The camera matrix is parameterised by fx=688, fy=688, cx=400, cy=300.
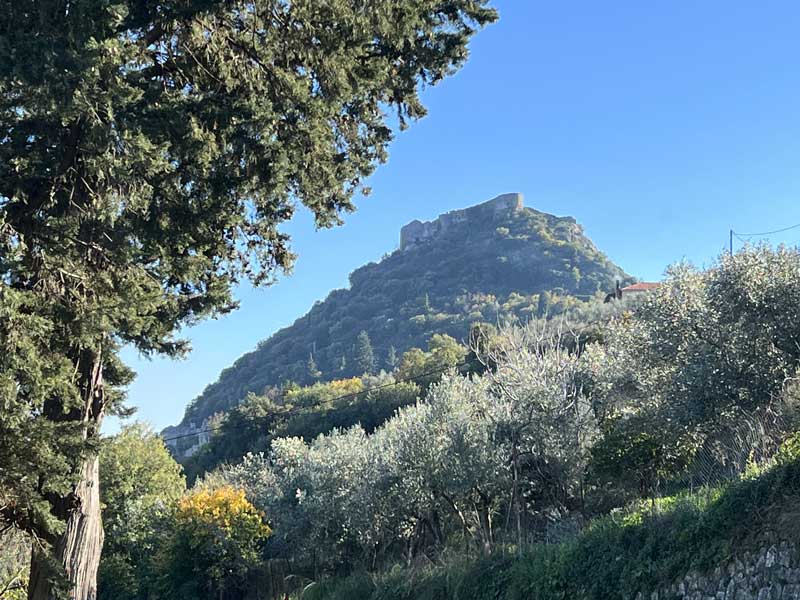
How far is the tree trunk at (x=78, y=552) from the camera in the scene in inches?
348

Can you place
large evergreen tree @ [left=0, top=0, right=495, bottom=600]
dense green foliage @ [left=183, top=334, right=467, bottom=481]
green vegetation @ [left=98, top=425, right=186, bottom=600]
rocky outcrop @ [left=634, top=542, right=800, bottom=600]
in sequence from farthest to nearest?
dense green foliage @ [left=183, top=334, right=467, bottom=481] < green vegetation @ [left=98, top=425, right=186, bottom=600] < rocky outcrop @ [left=634, top=542, right=800, bottom=600] < large evergreen tree @ [left=0, top=0, right=495, bottom=600]

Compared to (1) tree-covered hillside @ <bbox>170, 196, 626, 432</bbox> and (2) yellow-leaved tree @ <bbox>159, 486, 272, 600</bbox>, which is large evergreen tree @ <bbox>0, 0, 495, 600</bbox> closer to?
(2) yellow-leaved tree @ <bbox>159, 486, 272, 600</bbox>

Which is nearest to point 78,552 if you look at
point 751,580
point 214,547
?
point 751,580

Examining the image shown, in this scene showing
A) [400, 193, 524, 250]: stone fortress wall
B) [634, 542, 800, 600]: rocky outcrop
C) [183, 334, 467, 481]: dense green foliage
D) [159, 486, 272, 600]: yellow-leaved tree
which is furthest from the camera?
[400, 193, 524, 250]: stone fortress wall

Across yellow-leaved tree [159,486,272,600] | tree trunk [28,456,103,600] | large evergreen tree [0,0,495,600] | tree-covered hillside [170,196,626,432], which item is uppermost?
tree-covered hillside [170,196,626,432]

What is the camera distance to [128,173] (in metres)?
7.81

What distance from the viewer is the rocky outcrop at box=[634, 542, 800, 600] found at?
27.8ft

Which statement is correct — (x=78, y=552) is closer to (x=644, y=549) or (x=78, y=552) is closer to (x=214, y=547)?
(x=644, y=549)

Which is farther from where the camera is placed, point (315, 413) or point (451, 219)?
point (451, 219)

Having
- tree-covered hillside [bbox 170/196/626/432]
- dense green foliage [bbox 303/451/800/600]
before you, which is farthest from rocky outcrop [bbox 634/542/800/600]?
tree-covered hillside [bbox 170/196/626/432]

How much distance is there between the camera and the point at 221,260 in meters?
11.1

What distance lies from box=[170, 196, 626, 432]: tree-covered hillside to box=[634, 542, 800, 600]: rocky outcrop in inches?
3516

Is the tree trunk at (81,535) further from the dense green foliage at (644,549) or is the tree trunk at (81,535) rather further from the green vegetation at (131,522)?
the green vegetation at (131,522)

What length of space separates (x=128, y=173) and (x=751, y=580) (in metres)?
9.24
